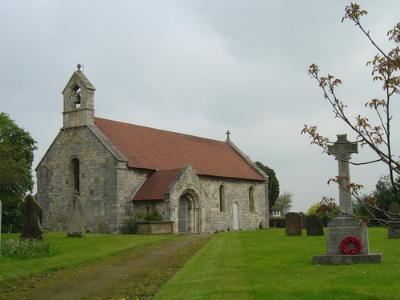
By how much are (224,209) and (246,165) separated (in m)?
7.80

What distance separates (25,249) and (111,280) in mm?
5456

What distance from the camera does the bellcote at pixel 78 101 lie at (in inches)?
1404

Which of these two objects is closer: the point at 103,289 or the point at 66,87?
the point at 103,289

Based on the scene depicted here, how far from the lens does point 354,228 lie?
554 inches

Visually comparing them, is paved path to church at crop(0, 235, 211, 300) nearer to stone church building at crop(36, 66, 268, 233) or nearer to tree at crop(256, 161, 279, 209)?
stone church building at crop(36, 66, 268, 233)

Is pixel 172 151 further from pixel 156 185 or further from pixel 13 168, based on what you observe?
pixel 13 168

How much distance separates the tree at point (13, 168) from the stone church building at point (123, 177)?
376 centimetres

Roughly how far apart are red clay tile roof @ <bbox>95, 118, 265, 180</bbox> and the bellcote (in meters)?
1.12

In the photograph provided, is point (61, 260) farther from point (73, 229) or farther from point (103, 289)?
point (73, 229)

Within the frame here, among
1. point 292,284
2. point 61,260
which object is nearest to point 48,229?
point 61,260

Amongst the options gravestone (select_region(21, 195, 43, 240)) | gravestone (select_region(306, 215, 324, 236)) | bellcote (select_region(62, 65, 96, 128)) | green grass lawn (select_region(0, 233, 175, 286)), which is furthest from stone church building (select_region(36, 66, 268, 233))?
gravestone (select_region(21, 195, 43, 240))

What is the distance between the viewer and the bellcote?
117 feet

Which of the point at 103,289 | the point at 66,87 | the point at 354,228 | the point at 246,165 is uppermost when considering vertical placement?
the point at 66,87

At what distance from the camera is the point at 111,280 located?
12484 mm
